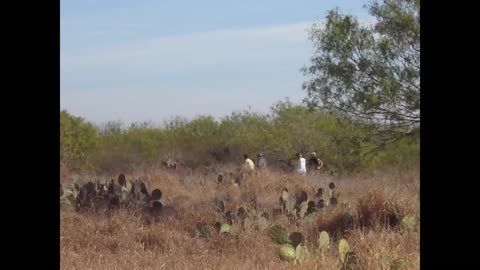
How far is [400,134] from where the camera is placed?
12.1 meters

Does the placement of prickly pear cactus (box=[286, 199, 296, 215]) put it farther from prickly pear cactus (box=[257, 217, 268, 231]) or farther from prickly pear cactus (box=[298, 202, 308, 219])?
prickly pear cactus (box=[257, 217, 268, 231])

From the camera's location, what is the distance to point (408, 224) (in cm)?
629

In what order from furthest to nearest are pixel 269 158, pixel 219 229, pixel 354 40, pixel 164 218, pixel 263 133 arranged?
pixel 263 133, pixel 269 158, pixel 354 40, pixel 164 218, pixel 219 229

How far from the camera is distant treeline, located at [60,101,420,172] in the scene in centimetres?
1870

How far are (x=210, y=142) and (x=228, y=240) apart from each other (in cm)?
1839

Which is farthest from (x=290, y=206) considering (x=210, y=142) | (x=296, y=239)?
(x=210, y=142)

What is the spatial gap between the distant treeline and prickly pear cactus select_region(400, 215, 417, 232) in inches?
384

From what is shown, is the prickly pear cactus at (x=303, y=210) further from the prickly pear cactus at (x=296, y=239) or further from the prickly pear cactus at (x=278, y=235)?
the prickly pear cactus at (x=296, y=239)

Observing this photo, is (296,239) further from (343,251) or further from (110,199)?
(110,199)
